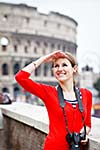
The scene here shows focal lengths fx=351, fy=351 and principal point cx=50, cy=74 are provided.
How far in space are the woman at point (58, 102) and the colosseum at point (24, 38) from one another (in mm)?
33558

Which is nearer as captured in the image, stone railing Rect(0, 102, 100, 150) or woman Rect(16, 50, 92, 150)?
woman Rect(16, 50, 92, 150)

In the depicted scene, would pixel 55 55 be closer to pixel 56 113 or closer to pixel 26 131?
pixel 56 113

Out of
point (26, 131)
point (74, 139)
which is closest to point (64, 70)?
point (74, 139)

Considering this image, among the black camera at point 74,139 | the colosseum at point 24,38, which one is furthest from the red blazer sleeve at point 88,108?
the colosseum at point 24,38

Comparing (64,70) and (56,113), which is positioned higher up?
(64,70)

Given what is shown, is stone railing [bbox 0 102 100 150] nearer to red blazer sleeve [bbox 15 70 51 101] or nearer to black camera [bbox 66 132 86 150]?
black camera [bbox 66 132 86 150]

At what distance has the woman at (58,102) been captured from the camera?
168cm

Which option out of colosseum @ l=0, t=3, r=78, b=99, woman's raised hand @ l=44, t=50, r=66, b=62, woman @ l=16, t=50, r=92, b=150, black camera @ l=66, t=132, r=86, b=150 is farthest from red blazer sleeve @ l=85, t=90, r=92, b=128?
colosseum @ l=0, t=3, r=78, b=99

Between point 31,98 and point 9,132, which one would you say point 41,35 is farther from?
point 9,132

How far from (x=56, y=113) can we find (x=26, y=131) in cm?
161

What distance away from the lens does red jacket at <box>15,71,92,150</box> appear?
1.67m

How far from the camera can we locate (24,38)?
3797cm

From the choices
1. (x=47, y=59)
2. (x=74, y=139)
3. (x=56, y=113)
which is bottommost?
(x=74, y=139)

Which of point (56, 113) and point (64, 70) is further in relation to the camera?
point (64, 70)
